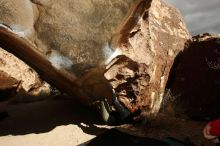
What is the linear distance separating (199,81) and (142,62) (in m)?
1.38

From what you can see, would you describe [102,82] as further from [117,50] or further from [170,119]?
[170,119]

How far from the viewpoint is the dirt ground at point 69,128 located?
6504 mm

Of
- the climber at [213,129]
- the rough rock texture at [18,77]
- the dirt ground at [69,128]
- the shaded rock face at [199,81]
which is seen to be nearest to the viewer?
the climber at [213,129]

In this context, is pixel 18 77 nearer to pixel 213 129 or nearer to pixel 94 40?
pixel 94 40

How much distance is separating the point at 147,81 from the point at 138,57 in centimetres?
48

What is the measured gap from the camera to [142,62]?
705 centimetres

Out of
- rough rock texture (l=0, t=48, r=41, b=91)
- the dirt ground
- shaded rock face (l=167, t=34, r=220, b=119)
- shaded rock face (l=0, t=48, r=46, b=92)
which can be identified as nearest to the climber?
the dirt ground

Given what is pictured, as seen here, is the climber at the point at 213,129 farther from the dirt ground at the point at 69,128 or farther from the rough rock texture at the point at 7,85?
the rough rock texture at the point at 7,85

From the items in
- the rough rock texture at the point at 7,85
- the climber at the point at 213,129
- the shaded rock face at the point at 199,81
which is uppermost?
the rough rock texture at the point at 7,85

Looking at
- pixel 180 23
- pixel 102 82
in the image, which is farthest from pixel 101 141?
pixel 180 23

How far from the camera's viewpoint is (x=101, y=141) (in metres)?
5.68

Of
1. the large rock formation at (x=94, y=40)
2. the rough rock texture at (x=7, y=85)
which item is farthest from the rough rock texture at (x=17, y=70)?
the large rock formation at (x=94, y=40)

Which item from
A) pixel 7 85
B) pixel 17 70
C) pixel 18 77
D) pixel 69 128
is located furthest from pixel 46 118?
pixel 17 70

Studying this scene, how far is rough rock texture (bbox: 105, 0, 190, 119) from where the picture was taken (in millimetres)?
6723
